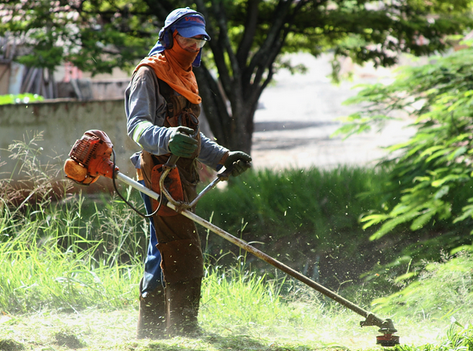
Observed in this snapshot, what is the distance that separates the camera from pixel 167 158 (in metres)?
2.60

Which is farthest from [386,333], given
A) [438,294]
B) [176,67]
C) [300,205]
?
[300,205]

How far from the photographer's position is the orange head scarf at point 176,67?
8.28 ft

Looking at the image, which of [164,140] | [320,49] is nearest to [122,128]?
[164,140]

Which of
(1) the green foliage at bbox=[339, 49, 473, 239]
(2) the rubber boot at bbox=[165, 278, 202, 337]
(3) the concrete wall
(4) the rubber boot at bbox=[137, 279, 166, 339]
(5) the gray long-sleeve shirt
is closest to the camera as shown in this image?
(5) the gray long-sleeve shirt

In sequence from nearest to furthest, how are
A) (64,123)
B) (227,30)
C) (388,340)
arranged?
(388,340), (64,123), (227,30)

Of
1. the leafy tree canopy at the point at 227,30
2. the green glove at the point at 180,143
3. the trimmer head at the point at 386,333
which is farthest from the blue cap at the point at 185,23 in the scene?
the leafy tree canopy at the point at 227,30

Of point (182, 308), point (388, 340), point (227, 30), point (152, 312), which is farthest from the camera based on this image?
point (227, 30)

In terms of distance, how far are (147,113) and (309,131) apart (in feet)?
48.3

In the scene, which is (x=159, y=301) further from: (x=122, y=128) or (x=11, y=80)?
(x=11, y=80)

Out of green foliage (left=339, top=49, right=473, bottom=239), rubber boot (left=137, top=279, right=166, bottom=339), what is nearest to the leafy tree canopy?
green foliage (left=339, top=49, right=473, bottom=239)

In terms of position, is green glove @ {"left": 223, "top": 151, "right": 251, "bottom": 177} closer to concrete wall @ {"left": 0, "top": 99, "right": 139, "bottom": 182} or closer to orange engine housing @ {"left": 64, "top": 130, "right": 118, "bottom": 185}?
orange engine housing @ {"left": 64, "top": 130, "right": 118, "bottom": 185}

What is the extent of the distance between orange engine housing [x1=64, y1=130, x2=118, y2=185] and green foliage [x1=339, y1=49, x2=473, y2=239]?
2.39m

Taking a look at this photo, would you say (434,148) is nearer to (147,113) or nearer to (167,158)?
(167,158)

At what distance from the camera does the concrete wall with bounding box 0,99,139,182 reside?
4.77 m
